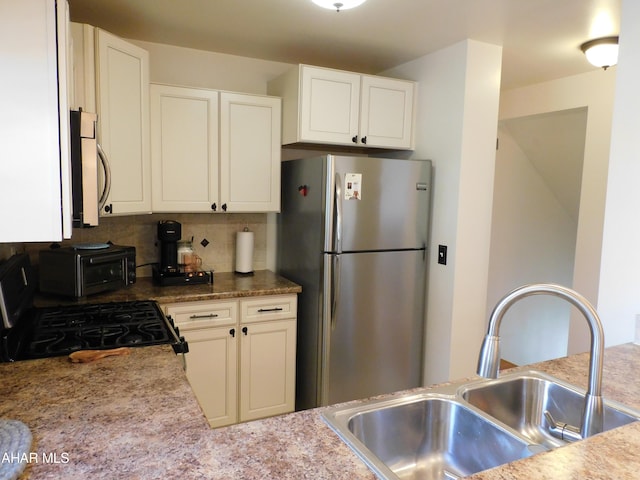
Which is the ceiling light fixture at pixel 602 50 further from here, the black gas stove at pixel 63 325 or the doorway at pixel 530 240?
the black gas stove at pixel 63 325

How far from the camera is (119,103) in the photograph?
2268 millimetres

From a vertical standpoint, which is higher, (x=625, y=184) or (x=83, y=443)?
(x=625, y=184)

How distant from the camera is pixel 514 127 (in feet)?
13.0

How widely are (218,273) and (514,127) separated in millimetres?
2834

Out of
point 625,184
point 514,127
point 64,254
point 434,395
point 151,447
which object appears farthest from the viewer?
point 514,127

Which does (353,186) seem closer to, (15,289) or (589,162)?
(15,289)

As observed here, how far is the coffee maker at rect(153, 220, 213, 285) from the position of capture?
2.69 m

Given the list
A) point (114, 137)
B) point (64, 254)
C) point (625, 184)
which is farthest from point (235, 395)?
point (625, 184)

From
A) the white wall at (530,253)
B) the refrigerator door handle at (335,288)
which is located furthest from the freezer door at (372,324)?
the white wall at (530,253)

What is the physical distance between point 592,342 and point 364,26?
201 cm

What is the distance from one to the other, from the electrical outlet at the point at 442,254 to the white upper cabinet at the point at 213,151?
1087 millimetres

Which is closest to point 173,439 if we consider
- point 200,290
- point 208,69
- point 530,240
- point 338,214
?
point 200,290

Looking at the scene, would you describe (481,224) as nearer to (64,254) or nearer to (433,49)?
(433,49)

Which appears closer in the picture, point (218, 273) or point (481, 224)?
point (481, 224)
